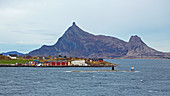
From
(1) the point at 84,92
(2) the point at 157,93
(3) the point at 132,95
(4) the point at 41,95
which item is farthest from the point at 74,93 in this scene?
(2) the point at 157,93

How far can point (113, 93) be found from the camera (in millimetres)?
71438

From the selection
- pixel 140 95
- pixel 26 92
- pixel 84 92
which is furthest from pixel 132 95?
pixel 26 92

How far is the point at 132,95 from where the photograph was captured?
225 ft

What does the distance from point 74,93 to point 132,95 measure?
15326mm

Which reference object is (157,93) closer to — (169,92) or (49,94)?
(169,92)

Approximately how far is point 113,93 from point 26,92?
23.5m

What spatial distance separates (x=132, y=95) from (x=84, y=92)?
13105 millimetres

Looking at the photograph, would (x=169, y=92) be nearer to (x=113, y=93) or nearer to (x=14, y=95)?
(x=113, y=93)

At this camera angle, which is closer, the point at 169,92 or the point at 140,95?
the point at 140,95

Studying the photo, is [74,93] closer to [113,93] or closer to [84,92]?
[84,92]

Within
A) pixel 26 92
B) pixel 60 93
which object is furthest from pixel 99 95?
pixel 26 92

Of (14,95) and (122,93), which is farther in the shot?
(122,93)

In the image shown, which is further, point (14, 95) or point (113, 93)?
point (113, 93)

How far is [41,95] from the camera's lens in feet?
221
